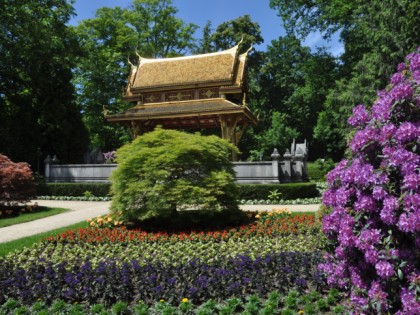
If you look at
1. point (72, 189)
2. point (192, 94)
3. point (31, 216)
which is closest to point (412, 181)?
point (31, 216)

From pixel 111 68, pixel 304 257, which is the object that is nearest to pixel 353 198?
pixel 304 257

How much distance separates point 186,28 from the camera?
42.0 meters

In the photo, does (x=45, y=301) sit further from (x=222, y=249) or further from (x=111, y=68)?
(x=111, y=68)

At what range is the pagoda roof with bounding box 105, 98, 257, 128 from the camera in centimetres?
2341

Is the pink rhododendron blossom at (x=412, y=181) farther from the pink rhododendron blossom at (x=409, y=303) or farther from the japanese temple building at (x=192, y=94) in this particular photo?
the japanese temple building at (x=192, y=94)

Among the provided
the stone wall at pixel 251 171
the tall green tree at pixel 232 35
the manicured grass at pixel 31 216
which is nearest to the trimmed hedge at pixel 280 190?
the stone wall at pixel 251 171

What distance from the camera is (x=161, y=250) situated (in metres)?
8.71

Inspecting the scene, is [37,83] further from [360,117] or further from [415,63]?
[415,63]

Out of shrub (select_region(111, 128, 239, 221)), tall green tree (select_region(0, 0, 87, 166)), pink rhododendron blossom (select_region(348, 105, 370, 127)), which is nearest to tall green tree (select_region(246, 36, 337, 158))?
tall green tree (select_region(0, 0, 87, 166))

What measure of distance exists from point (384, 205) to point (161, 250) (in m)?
5.97

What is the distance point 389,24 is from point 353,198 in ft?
84.3

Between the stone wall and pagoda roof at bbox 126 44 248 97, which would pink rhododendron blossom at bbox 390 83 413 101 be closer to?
the stone wall

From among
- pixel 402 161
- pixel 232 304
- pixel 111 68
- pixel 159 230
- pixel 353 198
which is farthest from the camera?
pixel 111 68

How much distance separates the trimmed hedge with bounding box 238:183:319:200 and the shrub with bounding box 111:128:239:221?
271 inches
